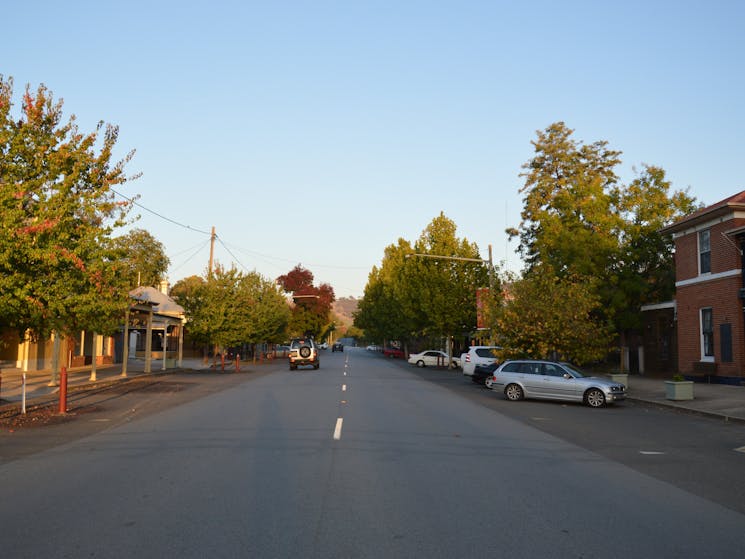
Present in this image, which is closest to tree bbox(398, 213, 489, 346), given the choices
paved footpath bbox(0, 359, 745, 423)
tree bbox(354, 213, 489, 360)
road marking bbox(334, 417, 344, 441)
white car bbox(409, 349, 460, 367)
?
tree bbox(354, 213, 489, 360)

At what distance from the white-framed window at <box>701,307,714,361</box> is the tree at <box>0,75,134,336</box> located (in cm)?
2323

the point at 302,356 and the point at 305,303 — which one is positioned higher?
the point at 305,303

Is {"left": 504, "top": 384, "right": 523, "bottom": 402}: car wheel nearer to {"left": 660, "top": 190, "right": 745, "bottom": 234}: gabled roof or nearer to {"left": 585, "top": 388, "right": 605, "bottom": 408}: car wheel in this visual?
{"left": 585, "top": 388, "right": 605, "bottom": 408}: car wheel

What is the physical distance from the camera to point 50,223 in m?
15.6

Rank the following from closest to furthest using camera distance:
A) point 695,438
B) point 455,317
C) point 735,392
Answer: point 695,438
point 735,392
point 455,317

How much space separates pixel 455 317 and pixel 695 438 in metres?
34.7

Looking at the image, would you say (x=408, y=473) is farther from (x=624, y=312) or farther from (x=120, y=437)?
(x=624, y=312)

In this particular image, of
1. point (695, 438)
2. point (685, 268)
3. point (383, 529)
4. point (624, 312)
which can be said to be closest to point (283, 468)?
point (383, 529)

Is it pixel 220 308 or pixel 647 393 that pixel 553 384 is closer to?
pixel 647 393

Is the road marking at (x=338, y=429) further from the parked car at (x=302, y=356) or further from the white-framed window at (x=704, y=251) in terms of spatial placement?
the parked car at (x=302, y=356)

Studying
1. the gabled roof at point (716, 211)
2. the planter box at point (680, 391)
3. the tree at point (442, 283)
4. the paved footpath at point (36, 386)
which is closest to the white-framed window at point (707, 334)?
the gabled roof at point (716, 211)

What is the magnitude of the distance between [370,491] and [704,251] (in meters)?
25.3

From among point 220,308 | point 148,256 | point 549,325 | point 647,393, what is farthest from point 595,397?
point 148,256

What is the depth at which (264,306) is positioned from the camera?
180ft
